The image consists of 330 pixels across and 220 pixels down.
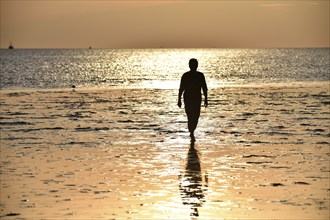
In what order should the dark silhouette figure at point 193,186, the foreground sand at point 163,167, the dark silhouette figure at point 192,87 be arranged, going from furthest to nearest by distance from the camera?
the dark silhouette figure at point 192,87, the dark silhouette figure at point 193,186, the foreground sand at point 163,167

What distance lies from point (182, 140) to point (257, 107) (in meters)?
12.3

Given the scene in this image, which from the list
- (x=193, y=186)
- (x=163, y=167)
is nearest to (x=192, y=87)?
(x=163, y=167)

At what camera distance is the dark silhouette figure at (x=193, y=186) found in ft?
34.2

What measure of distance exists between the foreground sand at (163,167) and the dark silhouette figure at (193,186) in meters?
0.01

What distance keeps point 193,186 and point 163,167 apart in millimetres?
2192

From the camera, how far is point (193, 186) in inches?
464

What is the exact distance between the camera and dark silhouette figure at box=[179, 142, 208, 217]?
10.4 meters

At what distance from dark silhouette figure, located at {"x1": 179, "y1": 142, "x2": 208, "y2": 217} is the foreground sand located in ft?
0.05

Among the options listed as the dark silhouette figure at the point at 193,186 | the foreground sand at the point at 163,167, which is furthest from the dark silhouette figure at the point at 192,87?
the dark silhouette figure at the point at 193,186

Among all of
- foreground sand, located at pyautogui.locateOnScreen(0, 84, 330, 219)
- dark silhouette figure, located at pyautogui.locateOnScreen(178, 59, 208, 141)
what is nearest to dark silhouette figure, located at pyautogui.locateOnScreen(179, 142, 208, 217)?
foreground sand, located at pyautogui.locateOnScreen(0, 84, 330, 219)

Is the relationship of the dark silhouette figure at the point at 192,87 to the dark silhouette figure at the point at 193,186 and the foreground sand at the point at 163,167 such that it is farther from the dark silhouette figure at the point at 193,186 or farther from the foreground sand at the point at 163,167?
the dark silhouette figure at the point at 193,186

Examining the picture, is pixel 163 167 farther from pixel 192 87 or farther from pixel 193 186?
pixel 192 87

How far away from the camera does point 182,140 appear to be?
18.7 m

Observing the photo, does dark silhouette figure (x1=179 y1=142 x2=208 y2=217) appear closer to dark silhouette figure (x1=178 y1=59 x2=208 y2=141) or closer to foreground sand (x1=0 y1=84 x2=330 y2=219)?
foreground sand (x1=0 y1=84 x2=330 y2=219)
